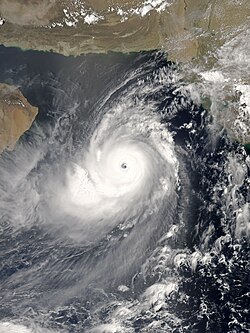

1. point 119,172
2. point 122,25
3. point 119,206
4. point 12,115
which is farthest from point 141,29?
point 119,206

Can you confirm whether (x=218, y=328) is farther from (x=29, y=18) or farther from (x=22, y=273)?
(x=29, y=18)

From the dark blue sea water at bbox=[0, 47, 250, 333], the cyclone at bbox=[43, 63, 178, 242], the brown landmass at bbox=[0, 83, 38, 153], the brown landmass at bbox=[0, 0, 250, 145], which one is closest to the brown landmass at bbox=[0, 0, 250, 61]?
the brown landmass at bbox=[0, 0, 250, 145]

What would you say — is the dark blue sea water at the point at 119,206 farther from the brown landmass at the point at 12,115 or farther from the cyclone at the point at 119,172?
the brown landmass at the point at 12,115

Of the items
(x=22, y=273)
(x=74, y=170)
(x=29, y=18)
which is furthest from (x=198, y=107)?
(x=22, y=273)

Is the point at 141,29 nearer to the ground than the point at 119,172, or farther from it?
farther from it

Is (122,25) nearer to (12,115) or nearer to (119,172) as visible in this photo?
(12,115)

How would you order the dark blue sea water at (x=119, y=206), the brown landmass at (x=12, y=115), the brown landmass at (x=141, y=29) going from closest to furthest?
the dark blue sea water at (x=119, y=206) < the brown landmass at (x=141, y=29) < the brown landmass at (x=12, y=115)

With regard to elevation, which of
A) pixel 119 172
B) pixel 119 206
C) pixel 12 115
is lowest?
pixel 119 206

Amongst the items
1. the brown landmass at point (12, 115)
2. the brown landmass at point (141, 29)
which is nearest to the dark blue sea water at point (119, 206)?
the brown landmass at point (12, 115)
